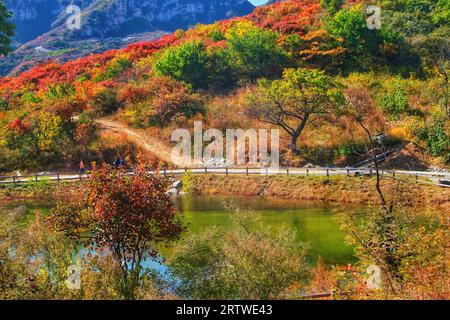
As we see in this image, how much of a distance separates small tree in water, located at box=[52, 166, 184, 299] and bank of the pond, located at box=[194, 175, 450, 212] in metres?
17.6

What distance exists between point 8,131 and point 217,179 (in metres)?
22.0

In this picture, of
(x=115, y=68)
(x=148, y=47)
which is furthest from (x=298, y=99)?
(x=148, y=47)

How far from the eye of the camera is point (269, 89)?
3866 centimetres

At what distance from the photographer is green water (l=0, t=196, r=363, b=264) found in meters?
22.0

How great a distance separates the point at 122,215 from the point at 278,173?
71.9 ft

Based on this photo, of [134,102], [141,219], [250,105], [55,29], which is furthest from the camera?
[55,29]

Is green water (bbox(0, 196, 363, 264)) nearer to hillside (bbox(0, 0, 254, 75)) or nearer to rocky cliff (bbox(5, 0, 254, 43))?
hillside (bbox(0, 0, 254, 75))

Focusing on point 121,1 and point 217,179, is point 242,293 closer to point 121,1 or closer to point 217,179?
point 217,179

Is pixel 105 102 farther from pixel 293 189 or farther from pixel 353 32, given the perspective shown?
pixel 353 32

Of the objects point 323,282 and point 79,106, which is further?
point 79,106
